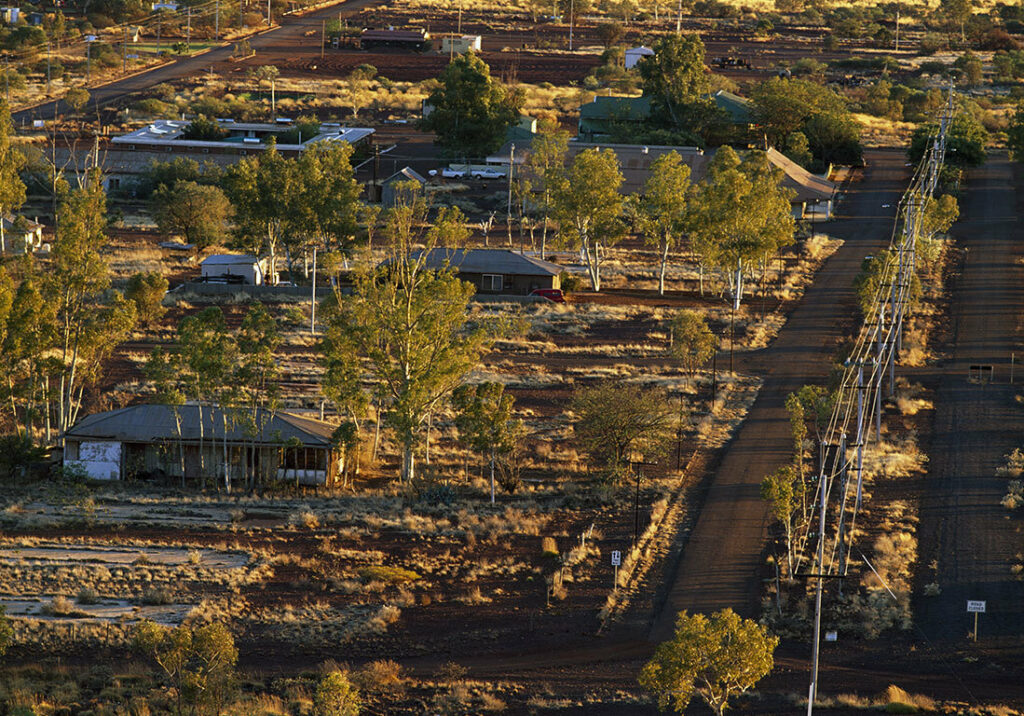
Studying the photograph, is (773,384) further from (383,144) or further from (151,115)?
(151,115)

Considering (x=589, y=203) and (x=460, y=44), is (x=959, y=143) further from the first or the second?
(x=460, y=44)

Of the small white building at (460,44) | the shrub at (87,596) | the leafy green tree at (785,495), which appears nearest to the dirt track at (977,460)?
the leafy green tree at (785,495)

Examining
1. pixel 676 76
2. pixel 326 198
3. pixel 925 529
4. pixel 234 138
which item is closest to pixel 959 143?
pixel 676 76

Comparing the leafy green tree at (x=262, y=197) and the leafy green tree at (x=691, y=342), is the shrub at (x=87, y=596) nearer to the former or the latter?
the leafy green tree at (x=691, y=342)

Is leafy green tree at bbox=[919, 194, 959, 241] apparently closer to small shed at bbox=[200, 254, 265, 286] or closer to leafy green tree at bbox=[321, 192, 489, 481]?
small shed at bbox=[200, 254, 265, 286]

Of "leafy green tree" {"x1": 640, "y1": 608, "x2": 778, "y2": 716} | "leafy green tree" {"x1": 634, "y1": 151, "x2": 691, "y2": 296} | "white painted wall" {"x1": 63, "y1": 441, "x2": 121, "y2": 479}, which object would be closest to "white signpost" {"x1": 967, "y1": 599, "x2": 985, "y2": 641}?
"leafy green tree" {"x1": 640, "y1": 608, "x2": 778, "y2": 716}
